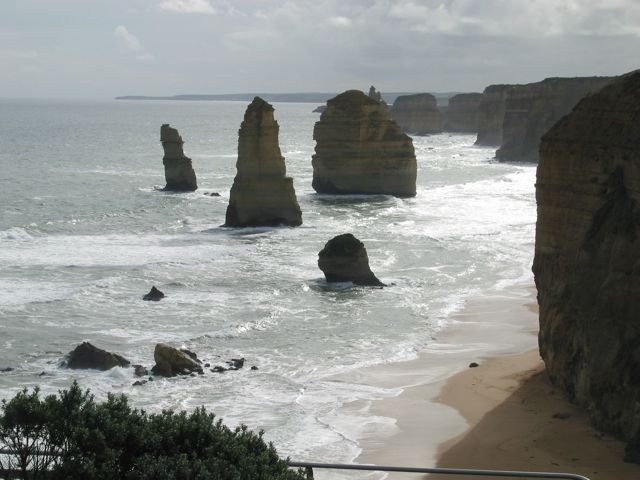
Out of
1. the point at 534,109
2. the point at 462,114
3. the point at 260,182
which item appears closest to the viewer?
the point at 260,182

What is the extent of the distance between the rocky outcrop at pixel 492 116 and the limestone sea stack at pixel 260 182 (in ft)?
292

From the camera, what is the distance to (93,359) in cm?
2336

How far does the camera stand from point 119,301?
103 ft

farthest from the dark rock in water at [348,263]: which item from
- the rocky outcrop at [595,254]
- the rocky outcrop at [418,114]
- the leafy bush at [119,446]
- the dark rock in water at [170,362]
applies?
the rocky outcrop at [418,114]

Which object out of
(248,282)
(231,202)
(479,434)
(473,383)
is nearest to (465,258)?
(248,282)

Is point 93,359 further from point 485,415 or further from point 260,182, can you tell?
point 260,182

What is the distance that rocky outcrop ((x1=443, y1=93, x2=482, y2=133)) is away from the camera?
586 ft

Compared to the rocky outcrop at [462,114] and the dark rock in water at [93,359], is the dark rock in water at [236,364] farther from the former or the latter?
the rocky outcrop at [462,114]

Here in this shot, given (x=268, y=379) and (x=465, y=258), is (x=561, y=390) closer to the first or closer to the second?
(x=268, y=379)

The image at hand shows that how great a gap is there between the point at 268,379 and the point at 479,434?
5855mm

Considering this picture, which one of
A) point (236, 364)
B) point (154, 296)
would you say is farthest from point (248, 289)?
point (236, 364)

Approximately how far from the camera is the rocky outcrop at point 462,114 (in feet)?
586

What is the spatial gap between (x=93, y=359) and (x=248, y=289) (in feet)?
35.1

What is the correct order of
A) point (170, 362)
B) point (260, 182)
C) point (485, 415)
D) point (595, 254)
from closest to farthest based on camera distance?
1. point (595, 254)
2. point (485, 415)
3. point (170, 362)
4. point (260, 182)
